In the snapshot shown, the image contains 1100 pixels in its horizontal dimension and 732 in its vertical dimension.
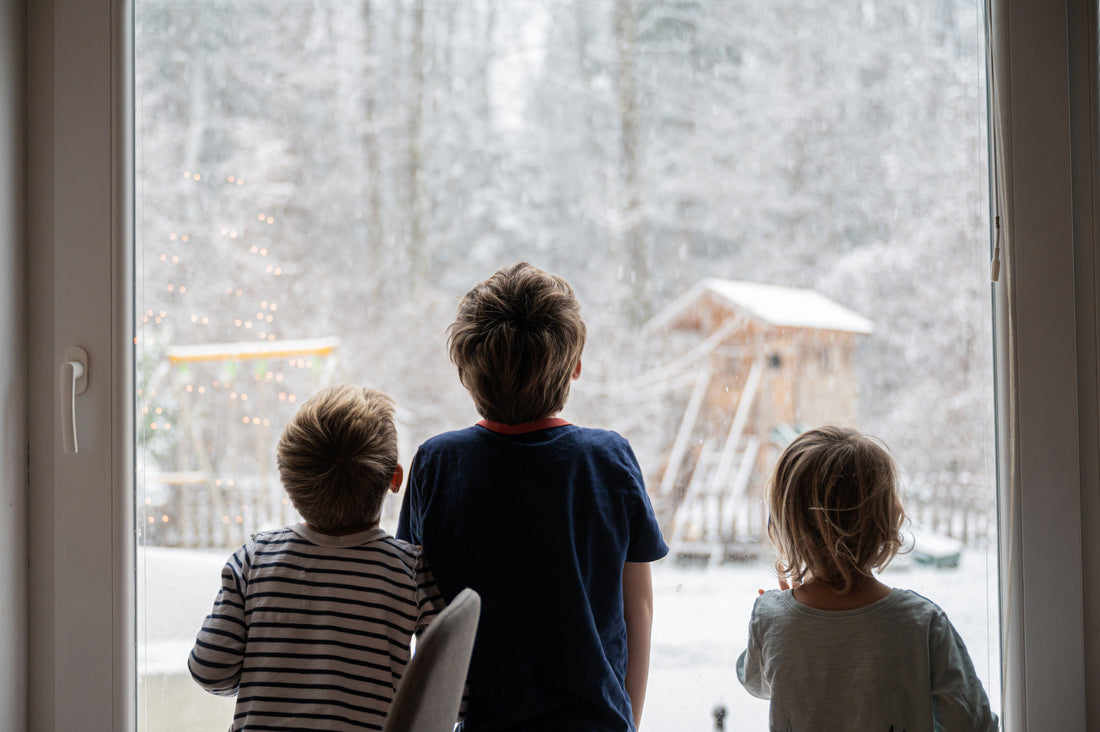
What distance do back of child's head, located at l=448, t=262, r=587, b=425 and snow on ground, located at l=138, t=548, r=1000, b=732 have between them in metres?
0.45

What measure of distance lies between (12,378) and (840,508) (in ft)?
4.51

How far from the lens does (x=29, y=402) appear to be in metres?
1.46

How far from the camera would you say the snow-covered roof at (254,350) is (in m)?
1.49

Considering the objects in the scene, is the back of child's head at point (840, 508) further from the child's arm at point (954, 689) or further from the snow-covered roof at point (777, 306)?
the snow-covered roof at point (777, 306)

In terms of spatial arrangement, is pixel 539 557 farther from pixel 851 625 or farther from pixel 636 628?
pixel 851 625

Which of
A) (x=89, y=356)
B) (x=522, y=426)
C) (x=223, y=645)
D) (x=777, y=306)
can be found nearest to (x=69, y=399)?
(x=89, y=356)

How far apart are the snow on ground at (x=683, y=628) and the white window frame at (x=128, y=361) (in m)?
0.04

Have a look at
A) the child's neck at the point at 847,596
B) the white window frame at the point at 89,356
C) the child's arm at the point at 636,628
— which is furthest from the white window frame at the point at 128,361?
the child's arm at the point at 636,628

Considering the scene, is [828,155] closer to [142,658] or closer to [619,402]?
[619,402]

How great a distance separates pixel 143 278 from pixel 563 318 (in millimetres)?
820

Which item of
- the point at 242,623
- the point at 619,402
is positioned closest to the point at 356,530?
the point at 242,623

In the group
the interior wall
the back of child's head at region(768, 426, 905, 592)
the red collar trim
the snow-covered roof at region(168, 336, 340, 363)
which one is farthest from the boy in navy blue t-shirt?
the interior wall

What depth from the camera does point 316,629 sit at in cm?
112

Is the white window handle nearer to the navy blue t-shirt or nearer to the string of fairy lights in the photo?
the string of fairy lights
